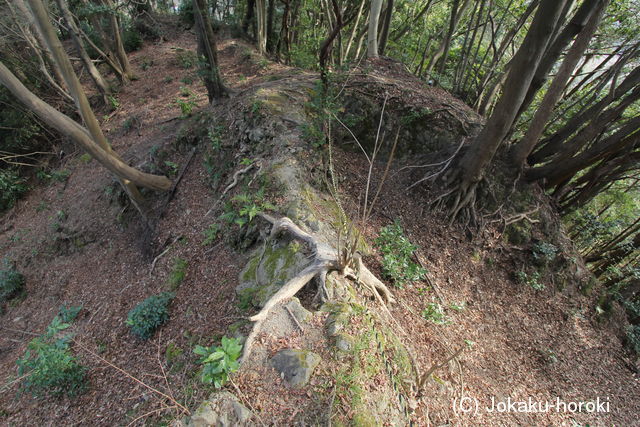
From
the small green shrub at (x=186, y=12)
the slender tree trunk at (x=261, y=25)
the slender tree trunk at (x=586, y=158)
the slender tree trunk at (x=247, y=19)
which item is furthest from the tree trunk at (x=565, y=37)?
the small green shrub at (x=186, y=12)

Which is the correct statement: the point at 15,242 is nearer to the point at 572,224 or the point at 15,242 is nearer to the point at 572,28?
the point at 572,28

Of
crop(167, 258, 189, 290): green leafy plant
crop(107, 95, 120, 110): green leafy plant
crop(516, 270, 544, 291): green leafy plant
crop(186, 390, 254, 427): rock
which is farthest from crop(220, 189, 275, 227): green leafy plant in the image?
crop(107, 95, 120, 110): green leafy plant

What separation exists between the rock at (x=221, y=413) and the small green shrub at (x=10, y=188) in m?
11.5

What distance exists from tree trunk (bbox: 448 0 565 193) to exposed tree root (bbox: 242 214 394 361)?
3301mm

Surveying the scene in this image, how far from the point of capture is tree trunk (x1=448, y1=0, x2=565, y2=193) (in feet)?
12.3

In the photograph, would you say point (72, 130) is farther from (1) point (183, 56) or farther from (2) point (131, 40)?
(2) point (131, 40)

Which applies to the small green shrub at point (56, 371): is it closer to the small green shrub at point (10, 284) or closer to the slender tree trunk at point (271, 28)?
the small green shrub at point (10, 284)

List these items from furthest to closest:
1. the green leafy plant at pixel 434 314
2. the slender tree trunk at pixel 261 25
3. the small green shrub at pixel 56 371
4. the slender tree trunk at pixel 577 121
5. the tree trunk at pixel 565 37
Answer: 1. the slender tree trunk at pixel 261 25
2. the slender tree trunk at pixel 577 121
3. the green leafy plant at pixel 434 314
4. the tree trunk at pixel 565 37
5. the small green shrub at pixel 56 371

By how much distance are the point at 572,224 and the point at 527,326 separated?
11.9 ft

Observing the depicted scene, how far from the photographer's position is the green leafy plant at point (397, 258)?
4590 millimetres

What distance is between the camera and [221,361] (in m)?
2.37

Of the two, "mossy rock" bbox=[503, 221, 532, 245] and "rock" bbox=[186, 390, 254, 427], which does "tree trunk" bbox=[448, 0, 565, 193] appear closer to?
"mossy rock" bbox=[503, 221, 532, 245]

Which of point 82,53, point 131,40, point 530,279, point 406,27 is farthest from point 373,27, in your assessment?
point 131,40

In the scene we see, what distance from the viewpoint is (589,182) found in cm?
642
